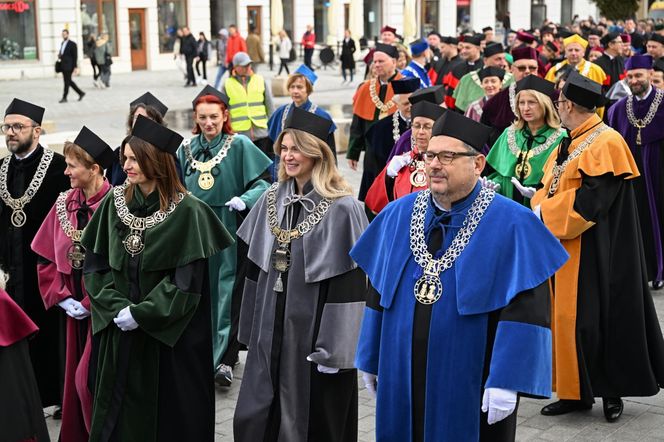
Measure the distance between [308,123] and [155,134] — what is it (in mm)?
813

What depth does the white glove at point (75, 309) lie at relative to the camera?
6562mm

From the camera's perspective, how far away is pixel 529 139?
812 centimetres

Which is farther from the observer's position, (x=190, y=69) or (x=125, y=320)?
(x=190, y=69)

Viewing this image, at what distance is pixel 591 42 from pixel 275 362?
17186 mm

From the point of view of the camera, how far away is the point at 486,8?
189 ft

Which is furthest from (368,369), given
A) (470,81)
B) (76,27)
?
(76,27)

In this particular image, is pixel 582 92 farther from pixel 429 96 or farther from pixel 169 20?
pixel 169 20

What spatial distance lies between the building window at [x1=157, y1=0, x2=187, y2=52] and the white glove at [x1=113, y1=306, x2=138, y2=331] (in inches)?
1481

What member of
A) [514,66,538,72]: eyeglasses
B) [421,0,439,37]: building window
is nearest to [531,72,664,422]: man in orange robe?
[514,66,538,72]: eyeglasses

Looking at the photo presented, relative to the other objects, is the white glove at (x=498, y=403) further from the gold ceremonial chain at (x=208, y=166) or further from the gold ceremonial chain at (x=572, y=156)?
the gold ceremonial chain at (x=208, y=166)

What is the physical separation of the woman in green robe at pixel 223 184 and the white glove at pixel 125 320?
2.32 metres

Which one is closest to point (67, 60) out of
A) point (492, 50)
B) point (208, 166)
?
point (492, 50)

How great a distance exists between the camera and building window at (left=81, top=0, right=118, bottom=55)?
39.1m

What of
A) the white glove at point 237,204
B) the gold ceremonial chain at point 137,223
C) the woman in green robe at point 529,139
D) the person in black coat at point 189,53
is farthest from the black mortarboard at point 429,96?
the person in black coat at point 189,53
